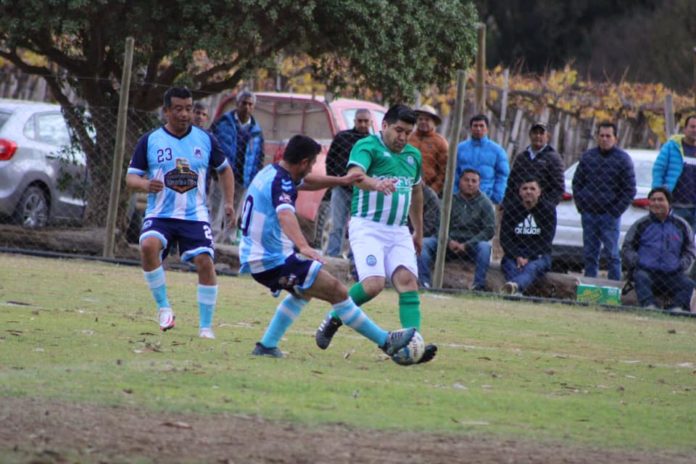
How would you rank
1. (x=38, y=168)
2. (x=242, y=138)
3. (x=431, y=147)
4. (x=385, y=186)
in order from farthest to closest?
(x=38, y=168) → (x=242, y=138) → (x=431, y=147) → (x=385, y=186)

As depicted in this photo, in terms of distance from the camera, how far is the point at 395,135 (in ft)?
36.9

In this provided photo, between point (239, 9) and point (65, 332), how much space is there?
8.39 metres

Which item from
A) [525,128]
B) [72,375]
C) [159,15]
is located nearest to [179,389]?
[72,375]

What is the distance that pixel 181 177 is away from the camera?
37.7 ft

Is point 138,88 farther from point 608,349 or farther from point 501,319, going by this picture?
point 608,349

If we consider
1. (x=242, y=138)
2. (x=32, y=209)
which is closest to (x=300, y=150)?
(x=242, y=138)

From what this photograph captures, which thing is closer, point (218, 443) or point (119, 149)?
point (218, 443)

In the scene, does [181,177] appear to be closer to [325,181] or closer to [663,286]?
[325,181]

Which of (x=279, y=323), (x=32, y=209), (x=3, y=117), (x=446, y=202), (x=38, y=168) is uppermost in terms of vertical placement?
(x=3, y=117)

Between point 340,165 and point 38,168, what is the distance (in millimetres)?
4082

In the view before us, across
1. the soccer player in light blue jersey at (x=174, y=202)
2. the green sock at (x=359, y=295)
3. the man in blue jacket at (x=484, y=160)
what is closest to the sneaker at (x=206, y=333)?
the soccer player in light blue jersey at (x=174, y=202)

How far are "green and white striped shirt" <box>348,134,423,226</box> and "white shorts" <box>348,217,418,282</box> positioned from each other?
2.6 inches

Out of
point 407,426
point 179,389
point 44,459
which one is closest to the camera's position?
point 44,459

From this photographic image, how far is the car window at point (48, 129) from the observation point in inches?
770
